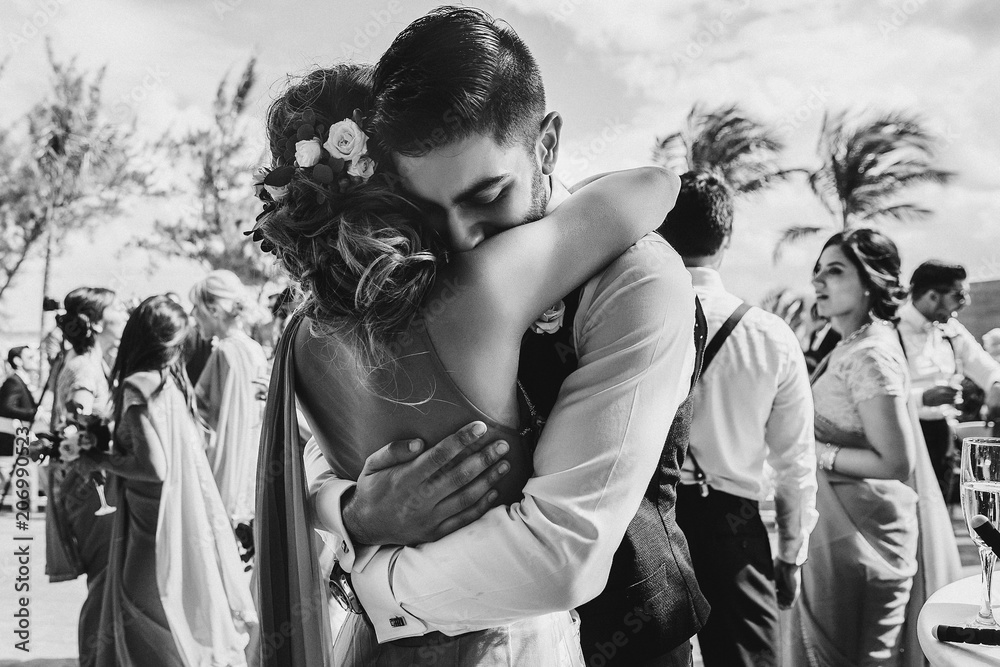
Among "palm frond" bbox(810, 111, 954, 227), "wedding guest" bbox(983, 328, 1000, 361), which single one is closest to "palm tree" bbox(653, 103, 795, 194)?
"palm frond" bbox(810, 111, 954, 227)

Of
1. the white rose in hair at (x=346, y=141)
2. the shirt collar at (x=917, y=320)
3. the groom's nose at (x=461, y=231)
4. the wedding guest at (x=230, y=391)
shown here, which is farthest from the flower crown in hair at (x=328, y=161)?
the shirt collar at (x=917, y=320)

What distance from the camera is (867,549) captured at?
322cm

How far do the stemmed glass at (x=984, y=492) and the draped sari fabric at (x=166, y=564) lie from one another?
10.7ft

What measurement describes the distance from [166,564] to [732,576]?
2.58 metres

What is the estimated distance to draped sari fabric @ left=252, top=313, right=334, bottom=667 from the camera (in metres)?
1.41

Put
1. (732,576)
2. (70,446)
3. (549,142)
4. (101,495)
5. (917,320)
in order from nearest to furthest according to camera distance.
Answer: (549,142) → (732,576) → (70,446) → (101,495) → (917,320)

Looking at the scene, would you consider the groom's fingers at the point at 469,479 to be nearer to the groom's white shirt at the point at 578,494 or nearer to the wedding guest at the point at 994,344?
the groom's white shirt at the point at 578,494

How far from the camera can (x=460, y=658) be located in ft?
4.33

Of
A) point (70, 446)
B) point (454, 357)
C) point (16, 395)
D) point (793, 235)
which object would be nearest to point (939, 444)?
point (454, 357)

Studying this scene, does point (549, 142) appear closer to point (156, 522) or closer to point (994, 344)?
point (156, 522)

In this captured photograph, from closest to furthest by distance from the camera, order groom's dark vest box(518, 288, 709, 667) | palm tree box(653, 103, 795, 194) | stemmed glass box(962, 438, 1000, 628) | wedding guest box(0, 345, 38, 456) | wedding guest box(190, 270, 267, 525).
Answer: stemmed glass box(962, 438, 1000, 628), groom's dark vest box(518, 288, 709, 667), wedding guest box(190, 270, 267, 525), wedding guest box(0, 345, 38, 456), palm tree box(653, 103, 795, 194)

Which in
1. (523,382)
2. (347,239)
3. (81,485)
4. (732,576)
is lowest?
(732,576)

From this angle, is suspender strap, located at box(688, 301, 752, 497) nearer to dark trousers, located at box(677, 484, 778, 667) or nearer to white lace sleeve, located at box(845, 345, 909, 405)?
dark trousers, located at box(677, 484, 778, 667)

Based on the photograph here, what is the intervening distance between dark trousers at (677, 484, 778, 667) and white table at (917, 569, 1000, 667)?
80cm
